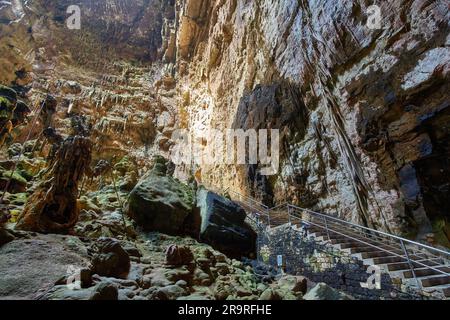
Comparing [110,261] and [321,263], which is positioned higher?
[321,263]

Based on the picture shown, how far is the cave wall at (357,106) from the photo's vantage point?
542 centimetres

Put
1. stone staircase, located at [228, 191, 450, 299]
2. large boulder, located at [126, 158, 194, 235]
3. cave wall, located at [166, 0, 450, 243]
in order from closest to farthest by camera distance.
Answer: stone staircase, located at [228, 191, 450, 299]
cave wall, located at [166, 0, 450, 243]
large boulder, located at [126, 158, 194, 235]

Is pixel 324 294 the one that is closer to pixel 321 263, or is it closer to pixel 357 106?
pixel 321 263

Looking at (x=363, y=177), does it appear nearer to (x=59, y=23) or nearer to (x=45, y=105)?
(x=45, y=105)

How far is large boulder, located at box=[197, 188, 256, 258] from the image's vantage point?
8.14 meters

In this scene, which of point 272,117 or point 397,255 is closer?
point 397,255

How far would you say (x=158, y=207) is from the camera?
27.7 ft

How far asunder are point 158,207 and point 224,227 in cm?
234

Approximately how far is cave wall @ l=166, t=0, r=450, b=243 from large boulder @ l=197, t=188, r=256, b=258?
2166 millimetres

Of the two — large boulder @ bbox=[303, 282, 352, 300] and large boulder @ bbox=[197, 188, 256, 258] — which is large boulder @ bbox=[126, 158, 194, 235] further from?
large boulder @ bbox=[303, 282, 352, 300]

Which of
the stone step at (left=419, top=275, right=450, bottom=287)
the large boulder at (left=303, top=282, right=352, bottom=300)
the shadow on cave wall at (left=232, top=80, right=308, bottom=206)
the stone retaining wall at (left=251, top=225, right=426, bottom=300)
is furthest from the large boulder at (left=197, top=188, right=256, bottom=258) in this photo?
the stone step at (left=419, top=275, right=450, bottom=287)

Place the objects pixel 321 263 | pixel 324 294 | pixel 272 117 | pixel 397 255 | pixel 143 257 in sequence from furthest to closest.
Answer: pixel 272 117 → pixel 321 263 → pixel 143 257 → pixel 397 255 → pixel 324 294

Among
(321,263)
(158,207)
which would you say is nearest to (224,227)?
(158,207)

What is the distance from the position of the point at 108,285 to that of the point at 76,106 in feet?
76.8
